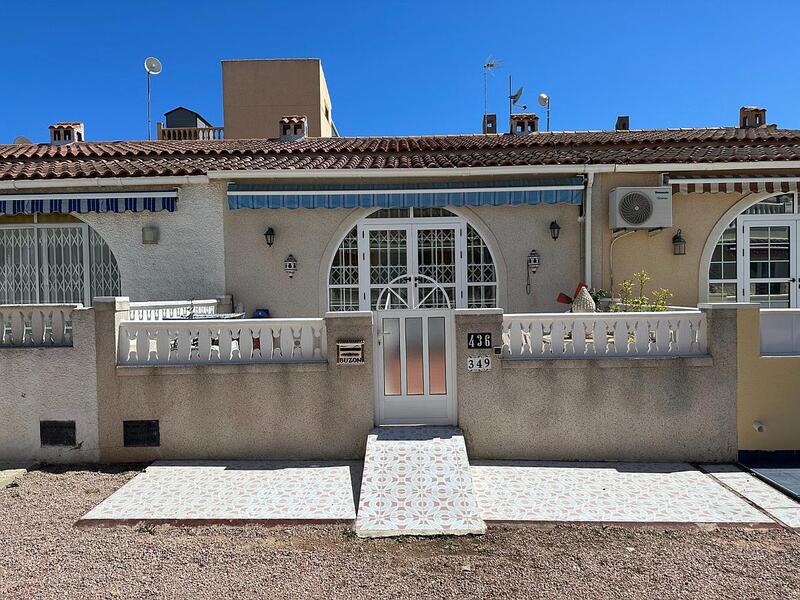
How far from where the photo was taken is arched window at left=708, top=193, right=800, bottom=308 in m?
12.9

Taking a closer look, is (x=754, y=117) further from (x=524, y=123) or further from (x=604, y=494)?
(x=604, y=494)

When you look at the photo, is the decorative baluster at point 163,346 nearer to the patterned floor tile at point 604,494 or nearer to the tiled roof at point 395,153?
the tiled roof at point 395,153

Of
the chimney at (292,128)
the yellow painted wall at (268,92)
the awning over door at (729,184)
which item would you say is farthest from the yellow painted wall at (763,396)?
the yellow painted wall at (268,92)

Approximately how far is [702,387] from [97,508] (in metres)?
9.99

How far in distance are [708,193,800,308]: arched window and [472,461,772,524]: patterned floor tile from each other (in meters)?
6.57

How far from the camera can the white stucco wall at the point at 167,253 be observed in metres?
12.8

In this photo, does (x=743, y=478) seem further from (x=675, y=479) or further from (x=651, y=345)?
(x=651, y=345)

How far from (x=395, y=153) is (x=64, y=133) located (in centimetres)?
1280

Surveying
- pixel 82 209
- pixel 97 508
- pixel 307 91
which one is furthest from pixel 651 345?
pixel 307 91

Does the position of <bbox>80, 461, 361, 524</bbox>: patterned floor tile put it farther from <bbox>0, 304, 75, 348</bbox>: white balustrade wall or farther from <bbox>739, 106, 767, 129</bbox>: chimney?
<bbox>739, 106, 767, 129</bbox>: chimney

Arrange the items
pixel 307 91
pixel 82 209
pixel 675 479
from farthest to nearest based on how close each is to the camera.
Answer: pixel 307 91 → pixel 82 209 → pixel 675 479

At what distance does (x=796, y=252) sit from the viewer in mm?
12938

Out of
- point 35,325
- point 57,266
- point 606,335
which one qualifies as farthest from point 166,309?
point 606,335

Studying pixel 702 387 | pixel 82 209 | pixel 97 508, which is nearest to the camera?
pixel 97 508
